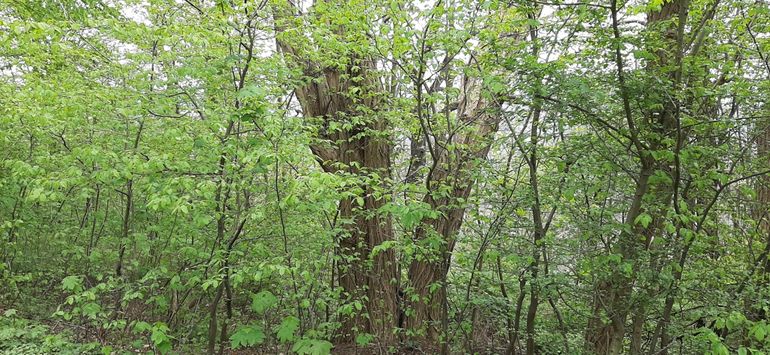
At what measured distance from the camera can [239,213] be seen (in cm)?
407

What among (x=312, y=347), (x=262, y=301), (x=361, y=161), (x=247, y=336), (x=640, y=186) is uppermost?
(x=361, y=161)

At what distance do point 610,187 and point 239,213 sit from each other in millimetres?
3225

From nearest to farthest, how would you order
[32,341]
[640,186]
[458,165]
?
[640,186] → [458,165] → [32,341]

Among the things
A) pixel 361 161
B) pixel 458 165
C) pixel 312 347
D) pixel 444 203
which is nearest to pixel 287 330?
pixel 312 347

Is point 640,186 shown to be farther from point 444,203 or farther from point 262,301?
point 262,301

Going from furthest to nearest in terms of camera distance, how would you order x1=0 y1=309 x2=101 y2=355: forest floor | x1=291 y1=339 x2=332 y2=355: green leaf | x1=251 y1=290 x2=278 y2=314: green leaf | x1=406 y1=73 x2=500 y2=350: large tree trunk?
x1=0 y1=309 x2=101 y2=355: forest floor → x1=406 y1=73 x2=500 y2=350: large tree trunk → x1=291 y1=339 x2=332 y2=355: green leaf → x1=251 y1=290 x2=278 y2=314: green leaf

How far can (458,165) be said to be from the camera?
4.56 meters

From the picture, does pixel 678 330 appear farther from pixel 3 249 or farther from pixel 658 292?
pixel 3 249

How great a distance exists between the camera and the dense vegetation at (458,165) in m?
3.30

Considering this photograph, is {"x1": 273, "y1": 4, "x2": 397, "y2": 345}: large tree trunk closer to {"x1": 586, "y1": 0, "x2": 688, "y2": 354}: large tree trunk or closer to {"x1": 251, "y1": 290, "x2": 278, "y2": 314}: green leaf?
{"x1": 251, "y1": 290, "x2": 278, "y2": 314}: green leaf

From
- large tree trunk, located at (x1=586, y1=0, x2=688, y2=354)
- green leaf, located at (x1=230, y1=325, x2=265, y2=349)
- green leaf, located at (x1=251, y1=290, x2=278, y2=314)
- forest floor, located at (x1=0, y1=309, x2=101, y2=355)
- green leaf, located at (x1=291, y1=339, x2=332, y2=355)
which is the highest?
large tree trunk, located at (x1=586, y1=0, x2=688, y2=354)

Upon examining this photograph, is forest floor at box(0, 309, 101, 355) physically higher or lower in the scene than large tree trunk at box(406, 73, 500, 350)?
lower

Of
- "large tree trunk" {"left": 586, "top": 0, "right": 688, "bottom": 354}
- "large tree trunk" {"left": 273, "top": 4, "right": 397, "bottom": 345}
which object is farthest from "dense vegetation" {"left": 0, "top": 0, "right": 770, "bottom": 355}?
"large tree trunk" {"left": 273, "top": 4, "right": 397, "bottom": 345}

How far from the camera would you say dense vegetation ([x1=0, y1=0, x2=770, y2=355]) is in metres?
3.30
